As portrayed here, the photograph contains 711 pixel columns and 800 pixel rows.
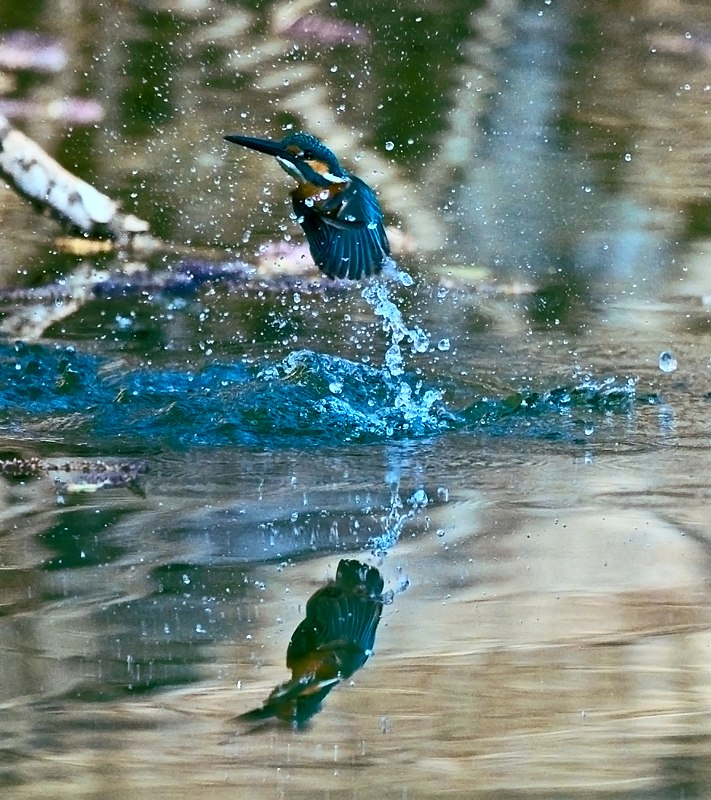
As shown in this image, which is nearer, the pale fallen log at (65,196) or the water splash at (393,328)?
the water splash at (393,328)

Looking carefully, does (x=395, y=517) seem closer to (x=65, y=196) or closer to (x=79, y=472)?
(x=79, y=472)

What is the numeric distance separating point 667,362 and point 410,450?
105cm

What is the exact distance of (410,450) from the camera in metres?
2.52

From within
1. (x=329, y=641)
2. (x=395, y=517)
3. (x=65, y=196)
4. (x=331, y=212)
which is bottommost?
(x=329, y=641)

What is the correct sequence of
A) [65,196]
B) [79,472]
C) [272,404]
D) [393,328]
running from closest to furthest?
[79,472], [272,404], [393,328], [65,196]

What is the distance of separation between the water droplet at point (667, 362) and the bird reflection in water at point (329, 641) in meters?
1.66

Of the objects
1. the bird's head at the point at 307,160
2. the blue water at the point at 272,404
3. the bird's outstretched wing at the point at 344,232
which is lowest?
the blue water at the point at 272,404

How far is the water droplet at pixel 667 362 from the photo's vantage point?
330 centimetres

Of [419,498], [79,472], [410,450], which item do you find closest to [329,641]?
[419,498]

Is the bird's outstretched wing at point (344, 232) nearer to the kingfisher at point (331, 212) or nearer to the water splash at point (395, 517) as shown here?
the kingfisher at point (331, 212)

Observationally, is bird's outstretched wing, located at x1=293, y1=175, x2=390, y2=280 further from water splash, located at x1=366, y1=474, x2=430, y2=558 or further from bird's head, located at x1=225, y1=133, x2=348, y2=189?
water splash, located at x1=366, y1=474, x2=430, y2=558

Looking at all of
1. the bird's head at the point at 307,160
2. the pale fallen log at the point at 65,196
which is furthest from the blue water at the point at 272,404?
the pale fallen log at the point at 65,196

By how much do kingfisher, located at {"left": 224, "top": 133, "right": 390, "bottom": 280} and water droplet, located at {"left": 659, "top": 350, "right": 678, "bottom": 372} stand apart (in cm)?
111

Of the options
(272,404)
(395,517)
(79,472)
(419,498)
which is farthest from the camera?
(272,404)
